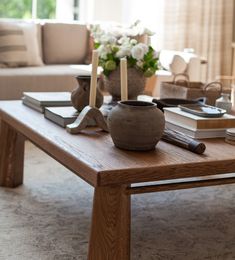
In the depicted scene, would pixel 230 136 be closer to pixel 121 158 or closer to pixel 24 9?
pixel 121 158

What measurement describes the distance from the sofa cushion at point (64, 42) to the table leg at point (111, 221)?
9.82ft

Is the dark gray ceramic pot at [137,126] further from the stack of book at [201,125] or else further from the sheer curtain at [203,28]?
the sheer curtain at [203,28]

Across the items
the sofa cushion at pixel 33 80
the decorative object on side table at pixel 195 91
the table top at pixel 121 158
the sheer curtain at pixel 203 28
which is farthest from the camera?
the sheer curtain at pixel 203 28

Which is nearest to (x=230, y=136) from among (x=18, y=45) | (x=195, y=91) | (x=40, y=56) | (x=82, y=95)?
(x=82, y=95)

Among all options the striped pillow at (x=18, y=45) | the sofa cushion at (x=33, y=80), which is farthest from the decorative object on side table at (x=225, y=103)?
the striped pillow at (x=18, y=45)

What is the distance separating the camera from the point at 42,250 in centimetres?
190

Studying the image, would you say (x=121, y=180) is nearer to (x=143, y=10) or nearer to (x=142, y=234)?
(x=142, y=234)

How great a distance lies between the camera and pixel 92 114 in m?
2.03

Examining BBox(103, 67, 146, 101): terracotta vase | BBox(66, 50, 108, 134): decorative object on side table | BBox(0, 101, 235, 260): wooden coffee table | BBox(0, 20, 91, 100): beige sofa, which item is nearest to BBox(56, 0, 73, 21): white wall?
BBox(0, 20, 91, 100): beige sofa

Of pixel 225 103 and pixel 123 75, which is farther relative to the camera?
pixel 225 103

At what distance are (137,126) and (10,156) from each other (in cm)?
105

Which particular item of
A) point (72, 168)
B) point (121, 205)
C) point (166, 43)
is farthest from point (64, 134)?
point (166, 43)

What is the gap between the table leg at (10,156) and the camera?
99.3 inches

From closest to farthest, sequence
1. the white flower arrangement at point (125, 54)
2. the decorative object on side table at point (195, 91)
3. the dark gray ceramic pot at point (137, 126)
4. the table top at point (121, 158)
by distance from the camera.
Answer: the table top at point (121, 158) → the dark gray ceramic pot at point (137, 126) → the white flower arrangement at point (125, 54) → the decorative object on side table at point (195, 91)
